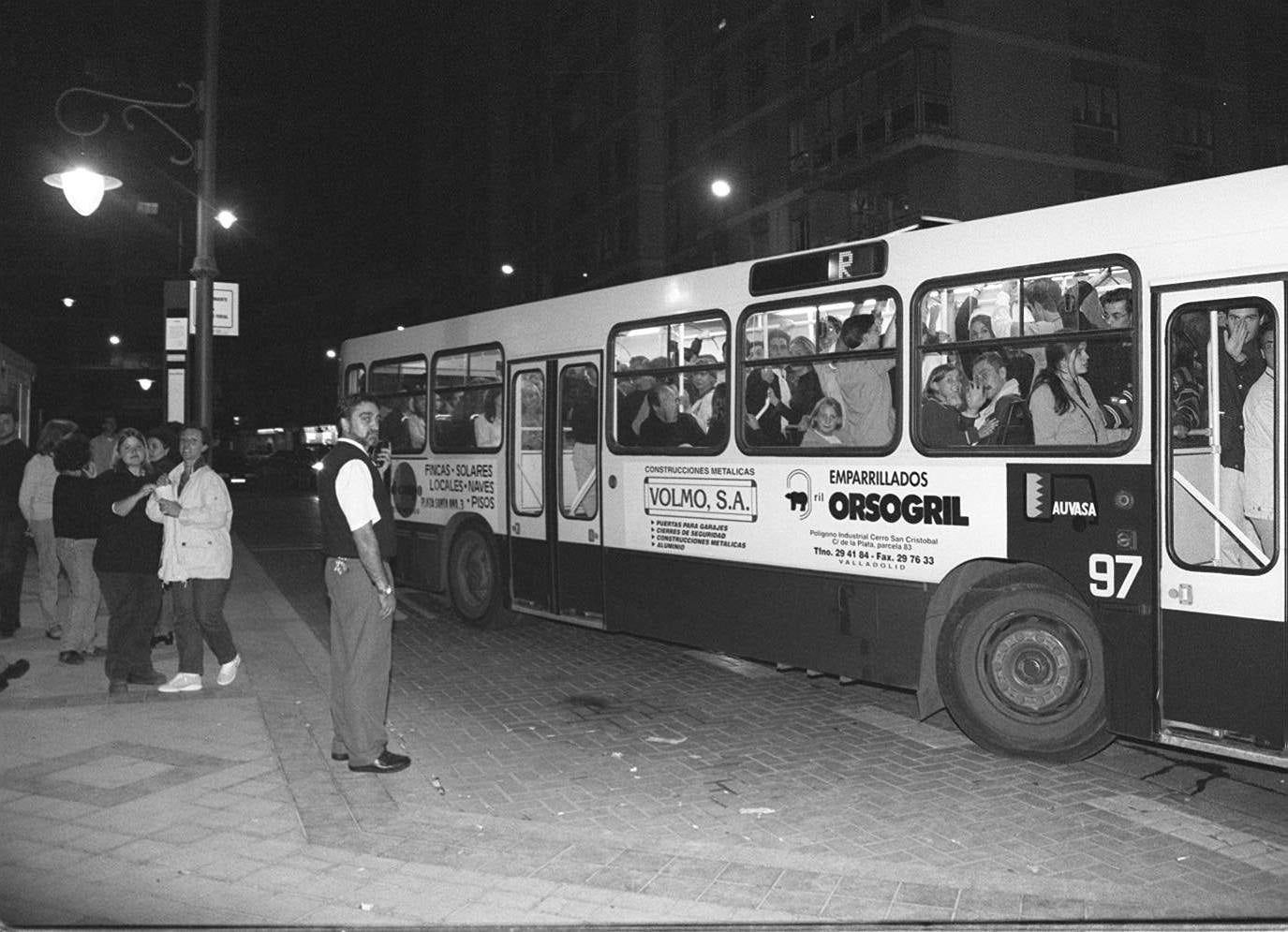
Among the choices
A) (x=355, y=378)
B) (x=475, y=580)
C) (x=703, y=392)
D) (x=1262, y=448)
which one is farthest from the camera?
(x=355, y=378)

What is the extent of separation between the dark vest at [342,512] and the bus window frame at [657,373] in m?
3.23

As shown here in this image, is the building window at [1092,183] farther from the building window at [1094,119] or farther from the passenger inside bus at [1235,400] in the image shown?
the passenger inside bus at [1235,400]

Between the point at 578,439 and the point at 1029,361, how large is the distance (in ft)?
15.3

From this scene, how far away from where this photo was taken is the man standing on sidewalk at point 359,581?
6.30m

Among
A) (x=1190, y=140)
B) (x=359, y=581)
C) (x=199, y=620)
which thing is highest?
(x=1190, y=140)

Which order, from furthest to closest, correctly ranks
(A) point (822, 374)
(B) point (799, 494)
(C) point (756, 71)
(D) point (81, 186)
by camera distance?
(C) point (756, 71) → (D) point (81, 186) → (B) point (799, 494) → (A) point (822, 374)

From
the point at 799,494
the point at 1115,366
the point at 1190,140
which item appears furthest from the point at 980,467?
the point at 1190,140

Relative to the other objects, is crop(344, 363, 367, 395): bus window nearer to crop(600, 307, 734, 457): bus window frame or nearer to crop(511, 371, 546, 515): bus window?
crop(511, 371, 546, 515): bus window

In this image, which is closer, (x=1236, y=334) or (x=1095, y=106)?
(x=1236, y=334)

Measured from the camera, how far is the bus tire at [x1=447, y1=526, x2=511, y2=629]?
11.5 metres

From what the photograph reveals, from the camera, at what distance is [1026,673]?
688 cm

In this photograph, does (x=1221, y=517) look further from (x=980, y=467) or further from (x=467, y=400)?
(x=467, y=400)

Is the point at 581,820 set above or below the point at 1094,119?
below

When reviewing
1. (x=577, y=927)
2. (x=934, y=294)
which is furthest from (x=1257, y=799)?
(x=577, y=927)
